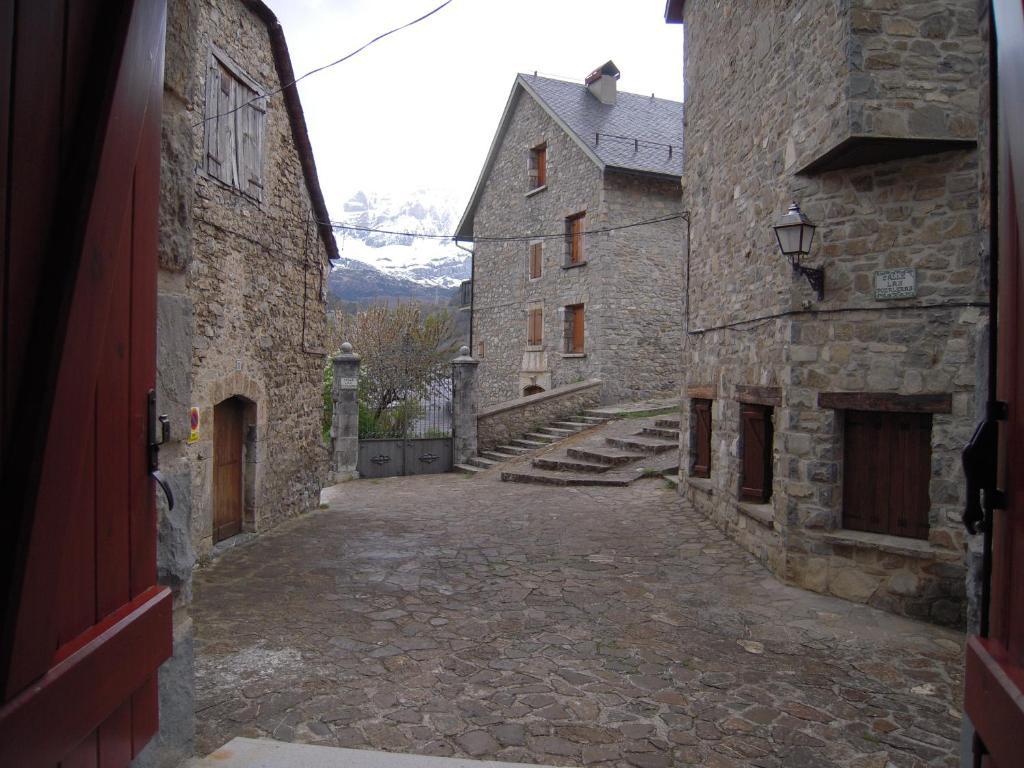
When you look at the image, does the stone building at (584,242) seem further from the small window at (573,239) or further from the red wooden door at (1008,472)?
the red wooden door at (1008,472)

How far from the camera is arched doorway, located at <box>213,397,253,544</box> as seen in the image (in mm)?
7004

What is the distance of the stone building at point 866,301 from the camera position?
5.15 m

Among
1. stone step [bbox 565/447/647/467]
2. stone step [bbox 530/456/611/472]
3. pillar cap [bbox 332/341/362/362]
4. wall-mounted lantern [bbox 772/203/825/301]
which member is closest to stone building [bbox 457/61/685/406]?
stone step [bbox 565/447/647/467]

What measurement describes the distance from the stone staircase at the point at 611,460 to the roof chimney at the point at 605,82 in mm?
9654

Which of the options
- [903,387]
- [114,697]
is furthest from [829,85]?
[114,697]

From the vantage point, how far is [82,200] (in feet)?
3.62

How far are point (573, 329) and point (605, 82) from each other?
6725 millimetres

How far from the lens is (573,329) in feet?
56.3

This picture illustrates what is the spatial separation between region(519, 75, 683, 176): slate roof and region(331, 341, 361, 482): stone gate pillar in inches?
293

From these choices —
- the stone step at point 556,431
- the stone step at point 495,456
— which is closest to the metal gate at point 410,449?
the stone step at point 495,456

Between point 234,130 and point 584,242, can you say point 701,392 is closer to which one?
point 234,130

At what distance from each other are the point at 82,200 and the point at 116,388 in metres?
0.47

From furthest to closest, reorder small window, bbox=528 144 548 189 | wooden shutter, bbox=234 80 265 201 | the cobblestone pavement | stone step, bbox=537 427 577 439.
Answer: small window, bbox=528 144 548 189 < stone step, bbox=537 427 577 439 < wooden shutter, bbox=234 80 265 201 < the cobblestone pavement

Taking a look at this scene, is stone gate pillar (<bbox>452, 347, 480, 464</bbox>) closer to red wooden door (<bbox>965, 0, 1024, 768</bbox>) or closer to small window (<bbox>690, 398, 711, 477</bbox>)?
small window (<bbox>690, 398, 711, 477</bbox>)
